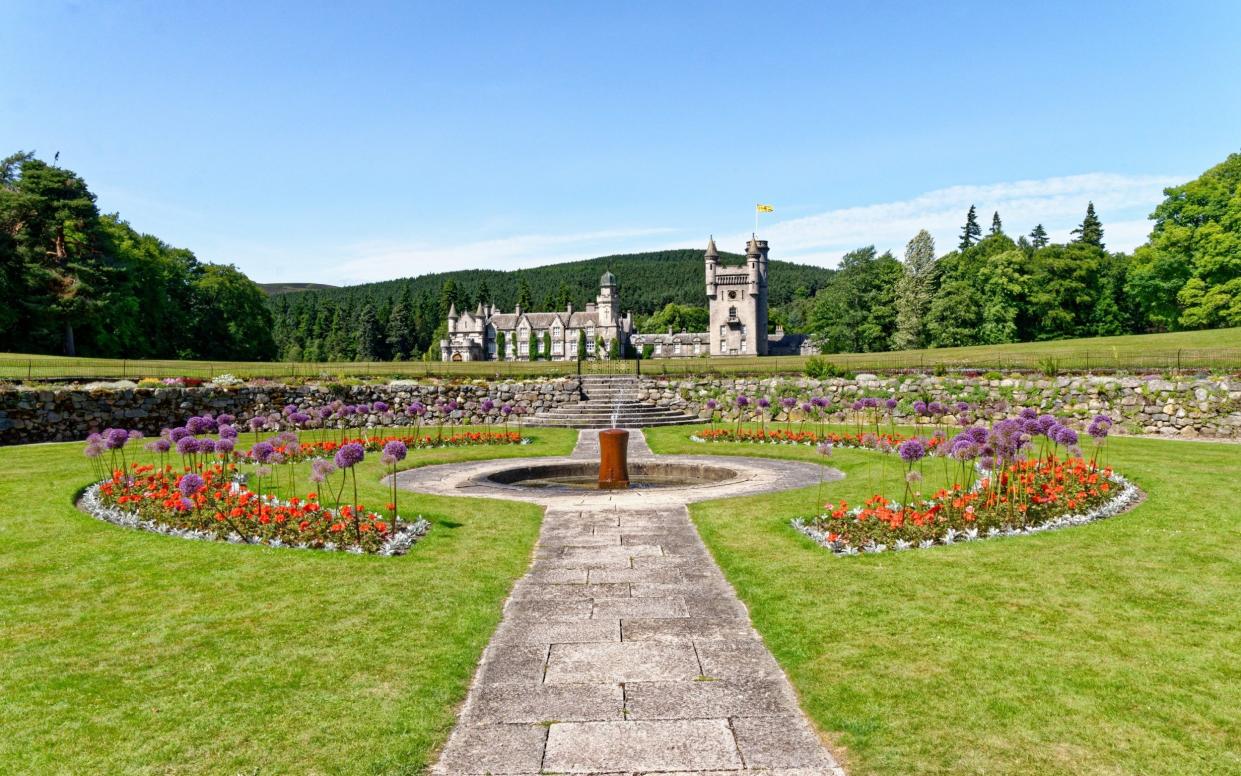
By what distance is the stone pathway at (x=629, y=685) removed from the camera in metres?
4.07

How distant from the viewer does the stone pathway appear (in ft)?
13.3

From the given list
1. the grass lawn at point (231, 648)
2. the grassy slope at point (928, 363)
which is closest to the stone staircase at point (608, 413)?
the grassy slope at point (928, 363)

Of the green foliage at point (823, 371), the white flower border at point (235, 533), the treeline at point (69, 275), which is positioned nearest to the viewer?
the white flower border at point (235, 533)

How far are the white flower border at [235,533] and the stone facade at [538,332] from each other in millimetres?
100772

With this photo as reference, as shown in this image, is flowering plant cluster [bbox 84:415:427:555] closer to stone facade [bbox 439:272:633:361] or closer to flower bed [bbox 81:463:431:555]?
flower bed [bbox 81:463:431:555]

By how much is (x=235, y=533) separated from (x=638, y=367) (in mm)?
24379

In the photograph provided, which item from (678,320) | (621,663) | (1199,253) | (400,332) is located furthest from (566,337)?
(621,663)

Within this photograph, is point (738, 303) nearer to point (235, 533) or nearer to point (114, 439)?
point (114, 439)

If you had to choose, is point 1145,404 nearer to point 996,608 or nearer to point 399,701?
point 996,608

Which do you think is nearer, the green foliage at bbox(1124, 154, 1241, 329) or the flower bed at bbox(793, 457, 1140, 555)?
the flower bed at bbox(793, 457, 1140, 555)

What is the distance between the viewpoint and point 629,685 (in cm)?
503

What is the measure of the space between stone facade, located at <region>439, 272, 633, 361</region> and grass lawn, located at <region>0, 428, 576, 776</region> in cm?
10283

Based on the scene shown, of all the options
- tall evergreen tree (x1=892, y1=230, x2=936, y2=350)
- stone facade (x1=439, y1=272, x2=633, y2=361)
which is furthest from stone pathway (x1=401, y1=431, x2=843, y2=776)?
stone facade (x1=439, y1=272, x2=633, y2=361)

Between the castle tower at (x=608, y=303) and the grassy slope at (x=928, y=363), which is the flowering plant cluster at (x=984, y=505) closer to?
the grassy slope at (x=928, y=363)
